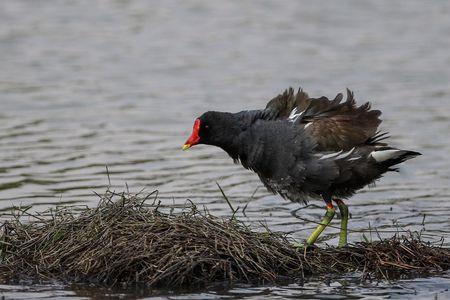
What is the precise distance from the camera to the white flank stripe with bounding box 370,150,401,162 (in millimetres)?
7988

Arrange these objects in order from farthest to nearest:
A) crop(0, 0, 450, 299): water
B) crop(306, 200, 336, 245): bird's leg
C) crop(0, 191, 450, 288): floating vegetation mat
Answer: crop(0, 0, 450, 299): water, crop(306, 200, 336, 245): bird's leg, crop(0, 191, 450, 288): floating vegetation mat

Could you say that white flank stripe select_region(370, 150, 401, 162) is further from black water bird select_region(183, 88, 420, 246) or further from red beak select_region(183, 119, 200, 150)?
red beak select_region(183, 119, 200, 150)

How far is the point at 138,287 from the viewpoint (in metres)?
7.29

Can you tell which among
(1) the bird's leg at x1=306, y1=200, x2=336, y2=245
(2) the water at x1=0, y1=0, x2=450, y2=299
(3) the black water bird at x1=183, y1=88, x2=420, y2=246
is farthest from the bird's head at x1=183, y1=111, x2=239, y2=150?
(2) the water at x1=0, y1=0, x2=450, y2=299

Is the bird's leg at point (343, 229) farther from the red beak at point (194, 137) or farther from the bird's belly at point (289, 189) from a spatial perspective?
the red beak at point (194, 137)

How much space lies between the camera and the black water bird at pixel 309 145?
8055mm

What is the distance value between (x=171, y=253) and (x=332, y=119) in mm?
1775

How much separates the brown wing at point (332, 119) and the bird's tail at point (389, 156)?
0.52ft

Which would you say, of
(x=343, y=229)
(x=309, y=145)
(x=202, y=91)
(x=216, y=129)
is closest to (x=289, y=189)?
(x=309, y=145)

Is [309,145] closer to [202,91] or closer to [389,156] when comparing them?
[389,156]

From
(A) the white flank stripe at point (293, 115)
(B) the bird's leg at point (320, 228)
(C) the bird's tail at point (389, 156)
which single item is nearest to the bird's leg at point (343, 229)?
(B) the bird's leg at point (320, 228)

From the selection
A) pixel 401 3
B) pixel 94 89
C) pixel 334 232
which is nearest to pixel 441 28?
pixel 401 3

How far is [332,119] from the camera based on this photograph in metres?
8.24

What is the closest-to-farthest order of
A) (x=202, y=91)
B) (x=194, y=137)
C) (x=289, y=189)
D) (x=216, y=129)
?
(x=289, y=189)
(x=216, y=129)
(x=194, y=137)
(x=202, y=91)
